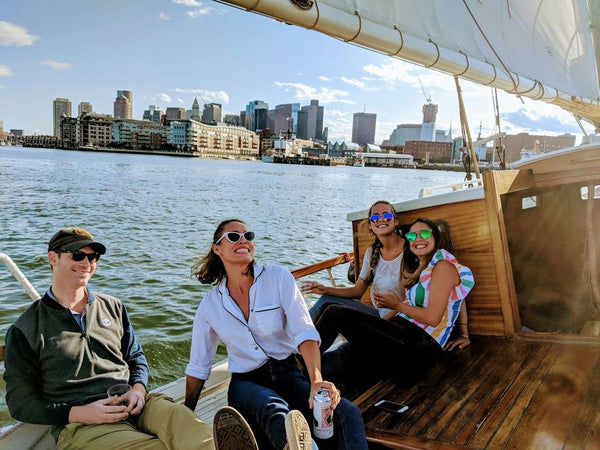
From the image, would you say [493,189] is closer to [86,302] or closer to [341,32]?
[341,32]

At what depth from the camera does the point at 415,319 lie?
326 centimetres

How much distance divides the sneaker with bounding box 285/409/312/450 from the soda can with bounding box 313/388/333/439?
17 cm

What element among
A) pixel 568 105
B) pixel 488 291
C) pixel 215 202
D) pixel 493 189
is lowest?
pixel 215 202

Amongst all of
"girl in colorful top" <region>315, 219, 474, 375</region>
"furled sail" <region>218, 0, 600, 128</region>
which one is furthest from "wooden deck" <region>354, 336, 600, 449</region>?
"furled sail" <region>218, 0, 600, 128</region>

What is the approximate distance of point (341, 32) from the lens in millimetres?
3201

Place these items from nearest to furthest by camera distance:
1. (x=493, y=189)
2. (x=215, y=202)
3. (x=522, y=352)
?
(x=522, y=352) < (x=493, y=189) < (x=215, y=202)

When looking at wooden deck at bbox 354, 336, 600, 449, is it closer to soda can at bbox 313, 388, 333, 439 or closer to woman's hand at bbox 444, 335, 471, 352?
woman's hand at bbox 444, 335, 471, 352

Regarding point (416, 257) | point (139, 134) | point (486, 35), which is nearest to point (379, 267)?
point (416, 257)

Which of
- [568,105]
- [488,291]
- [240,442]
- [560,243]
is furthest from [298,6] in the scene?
[568,105]

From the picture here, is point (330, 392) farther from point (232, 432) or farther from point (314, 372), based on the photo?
point (232, 432)

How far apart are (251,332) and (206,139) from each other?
14131cm

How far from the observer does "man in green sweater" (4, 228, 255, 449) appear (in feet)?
7.25

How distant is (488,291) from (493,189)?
2.75 feet

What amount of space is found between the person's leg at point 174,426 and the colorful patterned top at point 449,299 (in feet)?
5.54
